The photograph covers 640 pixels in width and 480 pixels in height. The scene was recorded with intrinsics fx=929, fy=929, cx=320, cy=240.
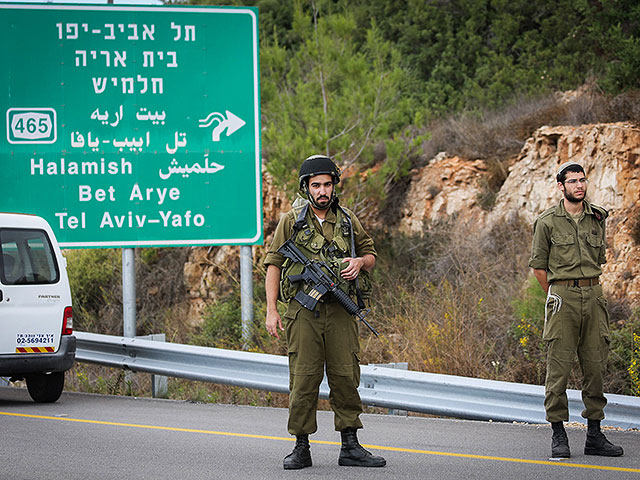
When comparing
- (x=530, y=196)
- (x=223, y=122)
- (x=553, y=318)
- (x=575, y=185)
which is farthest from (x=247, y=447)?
(x=530, y=196)

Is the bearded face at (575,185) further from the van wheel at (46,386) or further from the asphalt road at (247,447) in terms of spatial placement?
the van wheel at (46,386)

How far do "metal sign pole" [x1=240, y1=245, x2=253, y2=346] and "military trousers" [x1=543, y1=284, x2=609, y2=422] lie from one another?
6813mm

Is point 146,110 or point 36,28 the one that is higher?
point 36,28

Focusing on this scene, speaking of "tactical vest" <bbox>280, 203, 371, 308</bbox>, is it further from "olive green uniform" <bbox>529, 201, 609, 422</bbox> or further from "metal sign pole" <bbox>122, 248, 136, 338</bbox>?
"metal sign pole" <bbox>122, 248, 136, 338</bbox>

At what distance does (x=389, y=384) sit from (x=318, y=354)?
8.97ft

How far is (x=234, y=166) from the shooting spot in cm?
1339

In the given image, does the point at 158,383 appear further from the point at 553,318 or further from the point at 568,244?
the point at 568,244

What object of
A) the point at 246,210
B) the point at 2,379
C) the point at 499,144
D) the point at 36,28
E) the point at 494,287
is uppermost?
the point at 36,28

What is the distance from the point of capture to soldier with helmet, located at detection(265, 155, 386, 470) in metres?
6.57

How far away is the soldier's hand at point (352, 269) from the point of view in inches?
258

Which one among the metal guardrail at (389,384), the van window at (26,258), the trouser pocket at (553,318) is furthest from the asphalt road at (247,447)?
the van window at (26,258)

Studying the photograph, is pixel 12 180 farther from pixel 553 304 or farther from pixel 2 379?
pixel 553 304

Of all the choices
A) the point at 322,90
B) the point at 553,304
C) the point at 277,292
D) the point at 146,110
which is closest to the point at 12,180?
the point at 146,110

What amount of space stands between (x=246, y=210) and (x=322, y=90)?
4.37 metres
